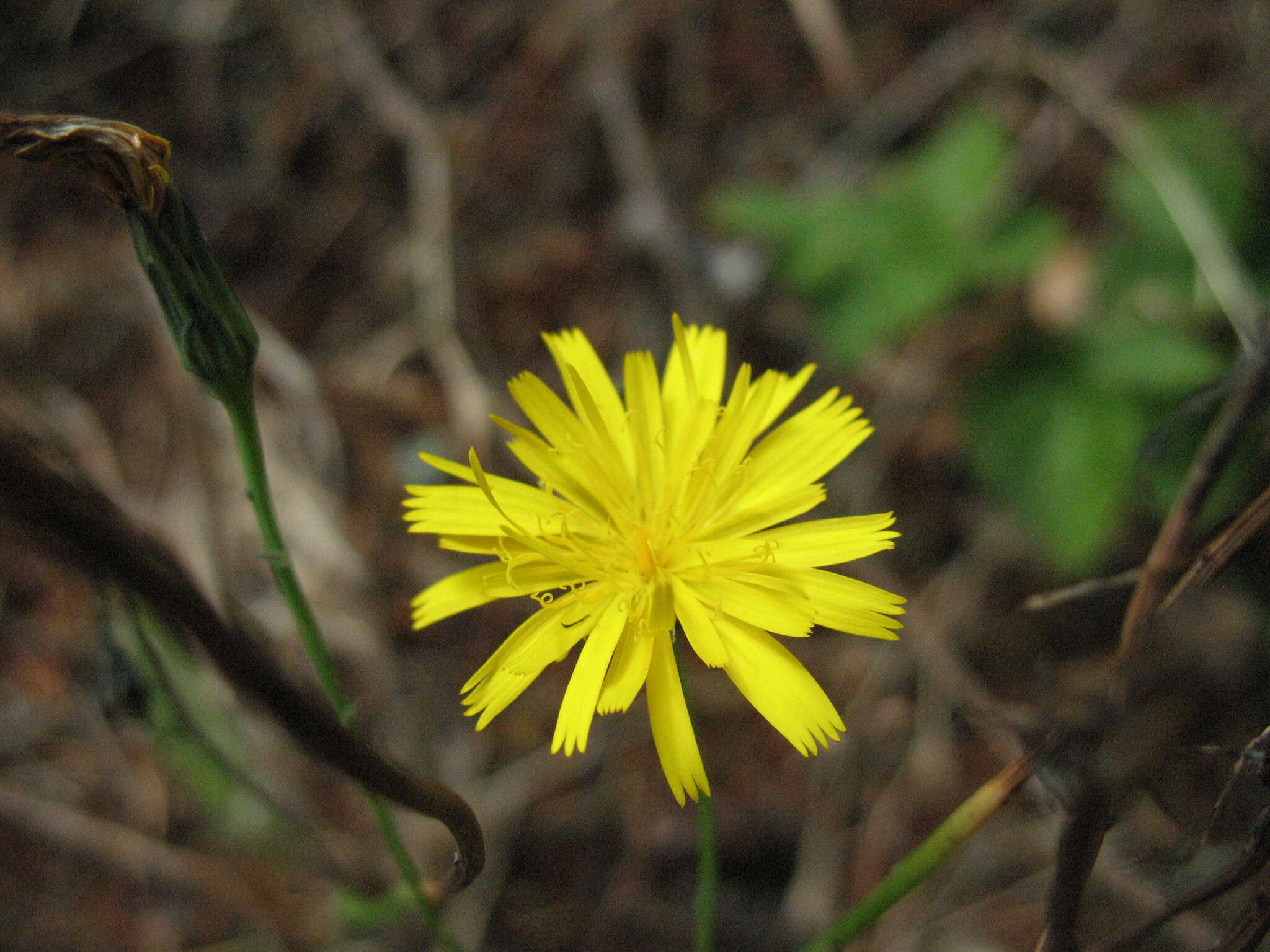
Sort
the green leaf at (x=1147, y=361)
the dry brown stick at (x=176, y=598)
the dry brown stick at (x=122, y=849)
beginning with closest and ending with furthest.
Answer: the dry brown stick at (x=176, y=598) < the green leaf at (x=1147, y=361) < the dry brown stick at (x=122, y=849)

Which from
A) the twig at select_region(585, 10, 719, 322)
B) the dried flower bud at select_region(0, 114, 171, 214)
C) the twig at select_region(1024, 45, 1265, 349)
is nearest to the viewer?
the dried flower bud at select_region(0, 114, 171, 214)

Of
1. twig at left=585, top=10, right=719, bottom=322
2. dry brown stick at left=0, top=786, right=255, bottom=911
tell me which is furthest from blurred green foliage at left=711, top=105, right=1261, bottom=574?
dry brown stick at left=0, top=786, right=255, bottom=911

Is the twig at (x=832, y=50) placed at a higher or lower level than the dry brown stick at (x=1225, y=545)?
higher

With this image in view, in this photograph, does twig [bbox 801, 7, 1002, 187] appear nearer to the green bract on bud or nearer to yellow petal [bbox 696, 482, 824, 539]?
yellow petal [bbox 696, 482, 824, 539]

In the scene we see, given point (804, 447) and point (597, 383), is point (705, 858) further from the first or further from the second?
point (597, 383)

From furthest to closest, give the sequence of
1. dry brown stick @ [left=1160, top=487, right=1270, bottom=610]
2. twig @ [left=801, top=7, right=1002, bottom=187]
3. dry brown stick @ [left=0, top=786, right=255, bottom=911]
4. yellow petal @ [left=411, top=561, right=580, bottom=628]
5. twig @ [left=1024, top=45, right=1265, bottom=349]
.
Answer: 1. twig @ [left=801, top=7, right=1002, bottom=187]
2. dry brown stick @ [left=0, top=786, right=255, bottom=911]
3. twig @ [left=1024, top=45, right=1265, bottom=349]
4. yellow petal @ [left=411, top=561, right=580, bottom=628]
5. dry brown stick @ [left=1160, top=487, right=1270, bottom=610]

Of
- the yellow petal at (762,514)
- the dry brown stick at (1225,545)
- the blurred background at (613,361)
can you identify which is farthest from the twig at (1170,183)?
the yellow petal at (762,514)

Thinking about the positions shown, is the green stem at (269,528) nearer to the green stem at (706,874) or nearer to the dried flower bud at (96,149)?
the dried flower bud at (96,149)
